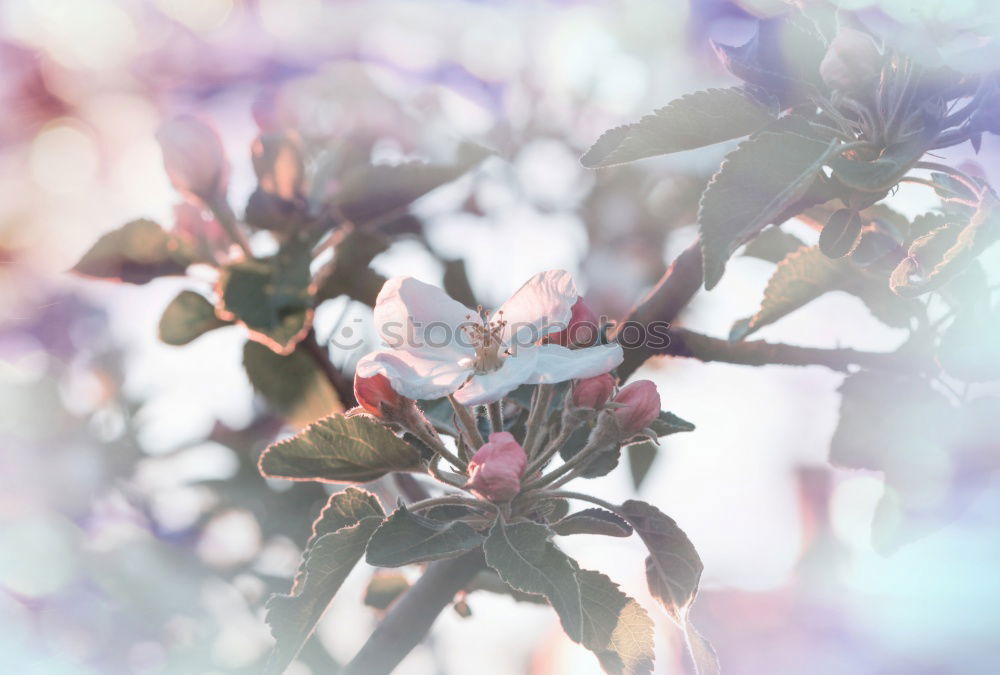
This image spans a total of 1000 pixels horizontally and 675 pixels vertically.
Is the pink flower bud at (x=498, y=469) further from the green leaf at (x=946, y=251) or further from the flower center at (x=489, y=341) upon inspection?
the green leaf at (x=946, y=251)

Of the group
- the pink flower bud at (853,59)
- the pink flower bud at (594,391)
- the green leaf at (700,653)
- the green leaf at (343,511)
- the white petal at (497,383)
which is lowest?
the green leaf at (700,653)

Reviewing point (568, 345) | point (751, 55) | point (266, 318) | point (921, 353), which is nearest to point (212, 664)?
point (266, 318)

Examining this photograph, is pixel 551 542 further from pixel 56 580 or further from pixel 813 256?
pixel 56 580

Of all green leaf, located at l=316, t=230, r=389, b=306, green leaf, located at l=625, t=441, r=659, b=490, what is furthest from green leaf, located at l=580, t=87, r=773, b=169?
green leaf, located at l=625, t=441, r=659, b=490

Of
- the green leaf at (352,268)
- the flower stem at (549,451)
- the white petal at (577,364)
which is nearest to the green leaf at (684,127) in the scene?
the white petal at (577,364)

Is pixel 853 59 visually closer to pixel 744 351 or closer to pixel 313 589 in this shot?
pixel 744 351

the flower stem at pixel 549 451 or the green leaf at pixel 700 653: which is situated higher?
the flower stem at pixel 549 451

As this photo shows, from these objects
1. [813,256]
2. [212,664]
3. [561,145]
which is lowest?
[212,664]
